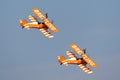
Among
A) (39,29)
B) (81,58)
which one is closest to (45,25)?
(39,29)

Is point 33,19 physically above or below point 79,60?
above

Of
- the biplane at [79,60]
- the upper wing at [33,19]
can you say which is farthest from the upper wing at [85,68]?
the upper wing at [33,19]

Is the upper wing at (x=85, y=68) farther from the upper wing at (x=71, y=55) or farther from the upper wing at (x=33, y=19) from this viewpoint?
the upper wing at (x=33, y=19)

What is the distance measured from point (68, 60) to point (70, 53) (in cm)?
331

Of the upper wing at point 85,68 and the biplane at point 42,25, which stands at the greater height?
the biplane at point 42,25

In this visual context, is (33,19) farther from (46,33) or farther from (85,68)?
(85,68)

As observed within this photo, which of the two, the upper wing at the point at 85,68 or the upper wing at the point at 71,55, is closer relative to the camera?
the upper wing at the point at 71,55

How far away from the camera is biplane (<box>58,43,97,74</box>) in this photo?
591 ft

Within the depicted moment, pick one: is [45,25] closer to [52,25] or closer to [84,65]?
[52,25]

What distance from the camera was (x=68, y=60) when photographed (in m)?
180

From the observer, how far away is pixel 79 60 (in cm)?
18138

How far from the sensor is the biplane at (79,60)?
180113 millimetres

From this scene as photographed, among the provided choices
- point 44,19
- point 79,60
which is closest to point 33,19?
point 44,19

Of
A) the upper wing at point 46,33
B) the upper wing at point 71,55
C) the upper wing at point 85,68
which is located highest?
the upper wing at point 46,33
